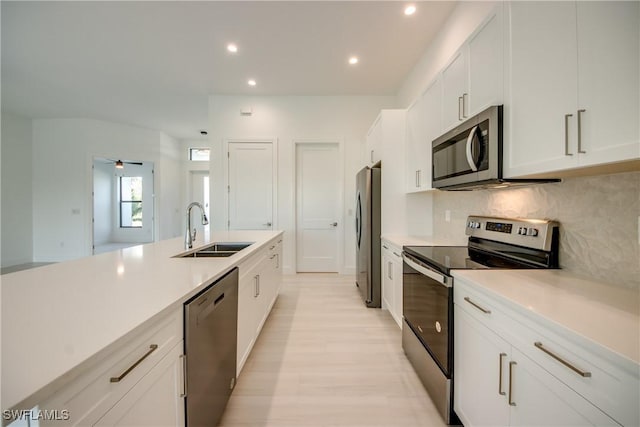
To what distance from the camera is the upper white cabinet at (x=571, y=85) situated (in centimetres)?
81

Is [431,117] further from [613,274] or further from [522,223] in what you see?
[613,274]

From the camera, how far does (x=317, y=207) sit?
454 cm

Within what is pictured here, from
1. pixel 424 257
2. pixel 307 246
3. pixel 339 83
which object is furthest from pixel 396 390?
pixel 339 83

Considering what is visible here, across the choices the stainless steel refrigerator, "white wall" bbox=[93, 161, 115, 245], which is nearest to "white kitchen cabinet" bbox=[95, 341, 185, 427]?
the stainless steel refrigerator

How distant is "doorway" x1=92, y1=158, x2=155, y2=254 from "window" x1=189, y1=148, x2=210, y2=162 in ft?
7.02

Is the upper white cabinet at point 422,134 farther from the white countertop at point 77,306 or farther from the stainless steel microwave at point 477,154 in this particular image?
the white countertop at point 77,306

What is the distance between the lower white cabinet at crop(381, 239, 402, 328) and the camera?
235cm

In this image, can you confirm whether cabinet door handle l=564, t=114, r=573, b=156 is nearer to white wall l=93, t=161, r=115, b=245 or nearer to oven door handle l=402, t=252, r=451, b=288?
oven door handle l=402, t=252, r=451, b=288

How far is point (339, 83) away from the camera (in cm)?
396

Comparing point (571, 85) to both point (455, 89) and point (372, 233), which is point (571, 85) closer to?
point (455, 89)

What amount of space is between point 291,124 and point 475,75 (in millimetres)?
3248

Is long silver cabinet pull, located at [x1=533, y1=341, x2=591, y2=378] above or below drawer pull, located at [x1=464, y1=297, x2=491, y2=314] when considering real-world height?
below

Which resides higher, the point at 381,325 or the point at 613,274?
the point at 613,274

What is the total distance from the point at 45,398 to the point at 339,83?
4.28 m
